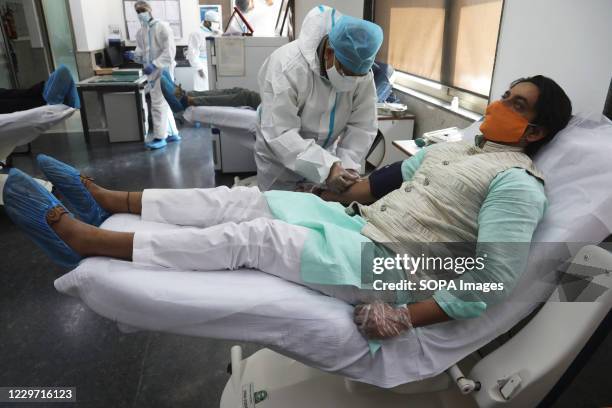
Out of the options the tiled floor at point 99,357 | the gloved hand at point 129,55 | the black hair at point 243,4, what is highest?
the black hair at point 243,4

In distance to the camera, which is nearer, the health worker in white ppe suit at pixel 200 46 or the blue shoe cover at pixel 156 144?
the blue shoe cover at pixel 156 144

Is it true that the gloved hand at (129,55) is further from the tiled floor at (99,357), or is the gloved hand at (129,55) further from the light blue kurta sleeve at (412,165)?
the light blue kurta sleeve at (412,165)

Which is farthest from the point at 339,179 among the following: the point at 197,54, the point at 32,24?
the point at 32,24

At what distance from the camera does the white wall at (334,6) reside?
10.2ft

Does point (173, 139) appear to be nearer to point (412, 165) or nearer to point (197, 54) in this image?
point (197, 54)

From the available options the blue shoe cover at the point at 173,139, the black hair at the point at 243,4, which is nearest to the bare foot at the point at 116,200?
the blue shoe cover at the point at 173,139

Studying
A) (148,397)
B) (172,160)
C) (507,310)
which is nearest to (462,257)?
(507,310)

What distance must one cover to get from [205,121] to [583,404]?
7.34ft

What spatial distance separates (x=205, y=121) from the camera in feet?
8.32

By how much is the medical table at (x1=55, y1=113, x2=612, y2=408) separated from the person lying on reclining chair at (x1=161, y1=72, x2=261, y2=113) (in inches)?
65.6

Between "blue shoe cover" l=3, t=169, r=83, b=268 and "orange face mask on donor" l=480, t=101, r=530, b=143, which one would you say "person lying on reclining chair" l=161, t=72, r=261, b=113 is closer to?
"blue shoe cover" l=3, t=169, r=83, b=268

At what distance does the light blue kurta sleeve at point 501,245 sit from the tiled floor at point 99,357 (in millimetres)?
763

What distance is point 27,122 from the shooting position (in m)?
2.71

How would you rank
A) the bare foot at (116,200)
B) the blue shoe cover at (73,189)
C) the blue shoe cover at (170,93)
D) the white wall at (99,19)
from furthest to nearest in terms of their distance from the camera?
the white wall at (99,19) → the blue shoe cover at (170,93) → the bare foot at (116,200) → the blue shoe cover at (73,189)
